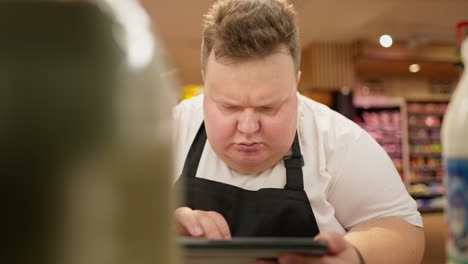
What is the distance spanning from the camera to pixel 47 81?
287mm

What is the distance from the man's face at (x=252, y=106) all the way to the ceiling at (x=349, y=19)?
3.48m

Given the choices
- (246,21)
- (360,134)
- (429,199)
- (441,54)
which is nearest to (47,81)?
(246,21)

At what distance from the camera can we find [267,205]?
136 cm

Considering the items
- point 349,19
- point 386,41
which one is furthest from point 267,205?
point 386,41

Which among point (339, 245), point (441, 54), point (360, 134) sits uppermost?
point (441, 54)

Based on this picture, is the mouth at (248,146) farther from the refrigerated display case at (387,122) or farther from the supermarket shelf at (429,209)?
the supermarket shelf at (429,209)

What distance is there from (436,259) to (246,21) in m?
3.81

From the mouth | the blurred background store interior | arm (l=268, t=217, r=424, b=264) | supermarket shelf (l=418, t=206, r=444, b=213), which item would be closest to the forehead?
the mouth

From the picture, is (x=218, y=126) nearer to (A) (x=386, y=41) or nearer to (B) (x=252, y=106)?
(B) (x=252, y=106)

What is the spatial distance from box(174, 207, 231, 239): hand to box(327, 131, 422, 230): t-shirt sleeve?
477 mm

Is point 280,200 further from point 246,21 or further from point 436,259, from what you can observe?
point 436,259

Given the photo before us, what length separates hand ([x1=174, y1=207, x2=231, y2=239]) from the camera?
0.98 metres

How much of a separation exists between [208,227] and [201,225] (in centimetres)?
2

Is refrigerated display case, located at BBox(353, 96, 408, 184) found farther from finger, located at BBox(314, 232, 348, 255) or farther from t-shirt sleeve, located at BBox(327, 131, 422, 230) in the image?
finger, located at BBox(314, 232, 348, 255)
